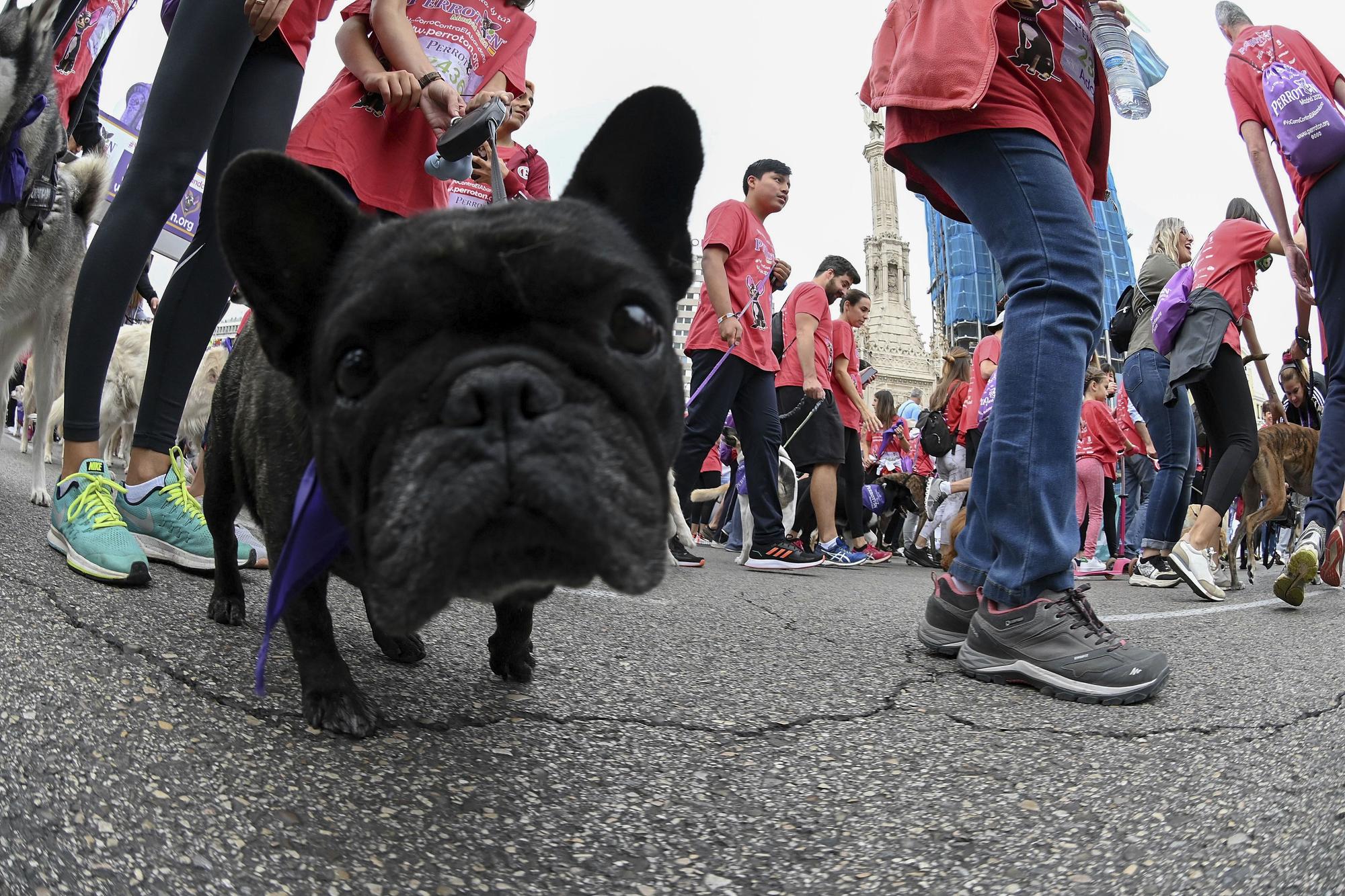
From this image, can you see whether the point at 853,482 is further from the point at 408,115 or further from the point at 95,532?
the point at 95,532

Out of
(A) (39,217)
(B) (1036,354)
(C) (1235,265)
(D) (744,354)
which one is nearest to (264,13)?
(A) (39,217)

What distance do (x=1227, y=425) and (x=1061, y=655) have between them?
418 cm

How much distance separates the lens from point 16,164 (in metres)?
3.20

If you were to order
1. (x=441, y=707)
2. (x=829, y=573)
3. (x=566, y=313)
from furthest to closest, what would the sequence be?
(x=829, y=573) < (x=441, y=707) < (x=566, y=313)

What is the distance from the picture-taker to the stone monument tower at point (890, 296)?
80375 mm

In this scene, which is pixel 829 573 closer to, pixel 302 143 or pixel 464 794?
pixel 302 143

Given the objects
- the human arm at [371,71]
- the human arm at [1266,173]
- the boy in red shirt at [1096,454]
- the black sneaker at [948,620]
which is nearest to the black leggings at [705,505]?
the boy in red shirt at [1096,454]

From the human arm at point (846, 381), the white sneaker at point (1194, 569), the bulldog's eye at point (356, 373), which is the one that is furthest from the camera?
the human arm at point (846, 381)

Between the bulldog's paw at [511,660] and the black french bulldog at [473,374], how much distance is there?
412 millimetres

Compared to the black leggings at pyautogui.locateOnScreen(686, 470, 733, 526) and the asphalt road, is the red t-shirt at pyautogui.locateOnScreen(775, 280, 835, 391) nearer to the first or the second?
the black leggings at pyautogui.locateOnScreen(686, 470, 733, 526)

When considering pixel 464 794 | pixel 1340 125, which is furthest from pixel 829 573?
pixel 464 794

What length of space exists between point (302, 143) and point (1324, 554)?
542 centimetres

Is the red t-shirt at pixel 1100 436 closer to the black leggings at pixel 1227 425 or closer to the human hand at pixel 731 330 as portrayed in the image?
the black leggings at pixel 1227 425

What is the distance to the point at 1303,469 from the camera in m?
7.62
